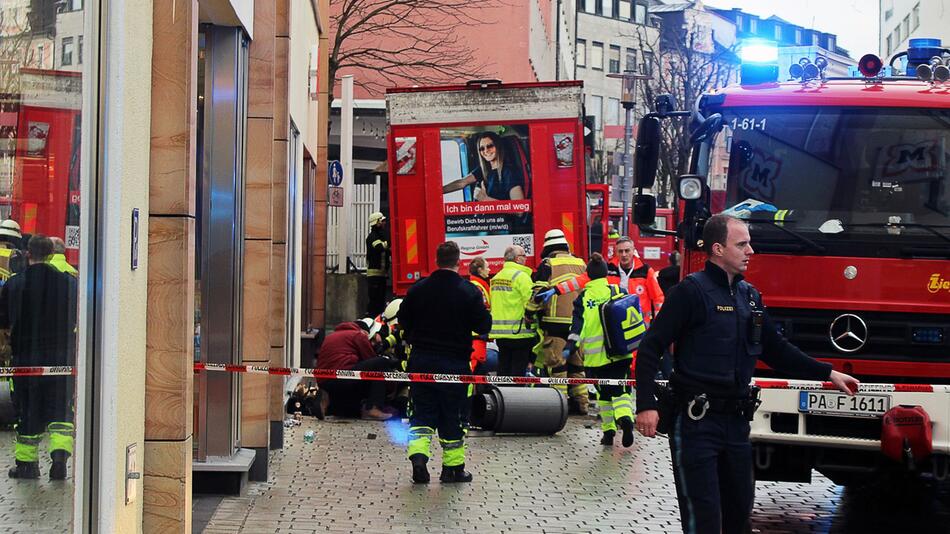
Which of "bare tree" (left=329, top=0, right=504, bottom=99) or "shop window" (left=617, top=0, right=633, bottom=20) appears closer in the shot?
"bare tree" (left=329, top=0, right=504, bottom=99)

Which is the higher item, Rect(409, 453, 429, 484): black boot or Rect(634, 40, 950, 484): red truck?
Rect(634, 40, 950, 484): red truck

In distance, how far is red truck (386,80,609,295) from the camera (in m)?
16.8

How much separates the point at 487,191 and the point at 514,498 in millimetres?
7707

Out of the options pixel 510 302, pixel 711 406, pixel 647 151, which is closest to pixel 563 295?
pixel 510 302

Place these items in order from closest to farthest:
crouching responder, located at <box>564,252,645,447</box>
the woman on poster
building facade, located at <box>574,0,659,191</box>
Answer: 1. crouching responder, located at <box>564,252,645,447</box>
2. the woman on poster
3. building facade, located at <box>574,0,659,191</box>

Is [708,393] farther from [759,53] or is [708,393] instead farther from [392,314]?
[392,314]

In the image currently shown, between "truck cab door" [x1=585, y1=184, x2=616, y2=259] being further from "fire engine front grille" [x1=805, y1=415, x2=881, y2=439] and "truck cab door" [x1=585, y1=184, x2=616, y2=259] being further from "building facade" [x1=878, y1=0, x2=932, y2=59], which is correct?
"fire engine front grille" [x1=805, y1=415, x2=881, y2=439]

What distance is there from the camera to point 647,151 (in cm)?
929

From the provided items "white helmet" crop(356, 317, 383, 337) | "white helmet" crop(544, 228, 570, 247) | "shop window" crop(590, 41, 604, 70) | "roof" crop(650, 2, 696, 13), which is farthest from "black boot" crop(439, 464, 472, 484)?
"roof" crop(650, 2, 696, 13)

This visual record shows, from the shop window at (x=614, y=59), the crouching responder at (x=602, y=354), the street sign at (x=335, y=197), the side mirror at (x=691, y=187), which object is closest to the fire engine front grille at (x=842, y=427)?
the side mirror at (x=691, y=187)

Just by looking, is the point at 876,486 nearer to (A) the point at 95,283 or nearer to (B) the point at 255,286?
(B) the point at 255,286

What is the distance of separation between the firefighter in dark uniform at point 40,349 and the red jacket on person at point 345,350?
336 inches

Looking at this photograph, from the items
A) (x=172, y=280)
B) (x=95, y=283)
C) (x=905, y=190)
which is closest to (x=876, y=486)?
(x=905, y=190)

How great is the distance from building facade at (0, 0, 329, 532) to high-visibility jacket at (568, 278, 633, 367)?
12.5 ft
